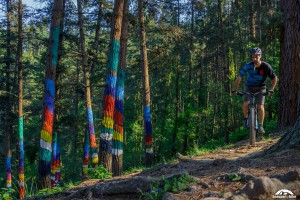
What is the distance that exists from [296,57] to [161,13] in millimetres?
8987

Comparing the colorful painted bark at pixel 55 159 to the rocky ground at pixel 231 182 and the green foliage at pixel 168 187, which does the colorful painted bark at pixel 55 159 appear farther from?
the green foliage at pixel 168 187

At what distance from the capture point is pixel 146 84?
639 inches

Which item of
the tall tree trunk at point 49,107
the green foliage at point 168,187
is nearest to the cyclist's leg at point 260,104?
the green foliage at point 168,187

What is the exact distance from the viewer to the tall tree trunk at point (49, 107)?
10375 millimetres

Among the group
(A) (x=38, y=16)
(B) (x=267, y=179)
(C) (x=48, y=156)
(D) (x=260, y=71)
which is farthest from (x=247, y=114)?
(A) (x=38, y=16)

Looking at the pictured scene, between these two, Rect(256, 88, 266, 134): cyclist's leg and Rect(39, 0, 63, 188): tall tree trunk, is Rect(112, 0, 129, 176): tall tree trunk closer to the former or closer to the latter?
→ Rect(39, 0, 63, 188): tall tree trunk

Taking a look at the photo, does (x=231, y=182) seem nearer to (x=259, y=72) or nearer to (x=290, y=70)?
(x=259, y=72)

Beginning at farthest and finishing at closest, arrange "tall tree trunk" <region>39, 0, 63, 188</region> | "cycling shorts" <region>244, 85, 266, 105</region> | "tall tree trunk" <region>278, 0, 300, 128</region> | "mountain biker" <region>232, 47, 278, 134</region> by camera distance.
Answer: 1. "tall tree trunk" <region>39, 0, 63, 188</region>
2. "tall tree trunk" <region>278, 0, 300, 128</region>
3. "cycling shorts" <region>244, 85, 266, 105</region>
4. "mountain biker" <region>232, 47, 278, 134</region>

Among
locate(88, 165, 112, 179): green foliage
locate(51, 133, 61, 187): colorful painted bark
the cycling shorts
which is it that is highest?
the cycling shorts

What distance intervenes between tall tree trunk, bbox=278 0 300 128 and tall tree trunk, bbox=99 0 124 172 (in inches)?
199

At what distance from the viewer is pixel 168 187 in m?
3.23

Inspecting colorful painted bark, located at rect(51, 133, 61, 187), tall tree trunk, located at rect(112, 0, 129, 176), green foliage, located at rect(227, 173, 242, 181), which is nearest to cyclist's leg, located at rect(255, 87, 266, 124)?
green foliage, located at rect(227, 173, 242, 181)

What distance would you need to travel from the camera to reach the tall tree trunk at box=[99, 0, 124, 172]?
31.1 feet

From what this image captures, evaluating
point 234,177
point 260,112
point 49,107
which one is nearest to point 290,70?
point 260,112
